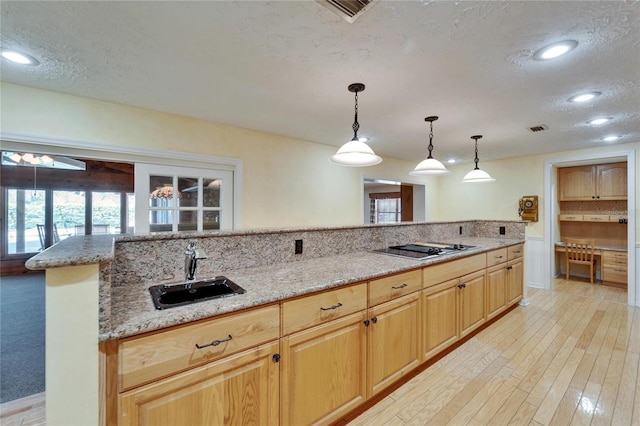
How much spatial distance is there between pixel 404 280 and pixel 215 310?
4.32 ft

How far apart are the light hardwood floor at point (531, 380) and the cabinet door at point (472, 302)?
0.19m

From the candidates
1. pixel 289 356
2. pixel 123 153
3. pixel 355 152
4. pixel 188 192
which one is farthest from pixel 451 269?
pixel 123 153

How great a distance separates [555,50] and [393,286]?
1801 mm

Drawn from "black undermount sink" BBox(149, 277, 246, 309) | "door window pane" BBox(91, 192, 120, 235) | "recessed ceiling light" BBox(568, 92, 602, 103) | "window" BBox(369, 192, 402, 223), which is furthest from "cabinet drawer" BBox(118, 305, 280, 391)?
"window" BBox(369, 192, 402, 223)

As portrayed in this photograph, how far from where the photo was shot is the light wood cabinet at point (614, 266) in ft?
14.7

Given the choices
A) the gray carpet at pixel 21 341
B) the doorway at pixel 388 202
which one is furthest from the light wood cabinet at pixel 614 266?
the gray carpet at pixel 21 341

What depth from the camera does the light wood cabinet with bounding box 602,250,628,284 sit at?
4484mm

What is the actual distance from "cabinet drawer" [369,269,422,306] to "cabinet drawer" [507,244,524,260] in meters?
1.96

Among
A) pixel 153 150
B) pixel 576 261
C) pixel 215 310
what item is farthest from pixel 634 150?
pixel 153 150

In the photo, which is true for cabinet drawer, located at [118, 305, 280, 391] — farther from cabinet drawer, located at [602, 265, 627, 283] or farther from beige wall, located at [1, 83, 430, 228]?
cabinet drawer, located at [602, 265, 627, 283]

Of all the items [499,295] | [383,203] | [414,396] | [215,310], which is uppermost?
[383,203]

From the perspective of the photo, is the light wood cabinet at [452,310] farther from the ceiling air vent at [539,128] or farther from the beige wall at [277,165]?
the beige wall at [277,165]

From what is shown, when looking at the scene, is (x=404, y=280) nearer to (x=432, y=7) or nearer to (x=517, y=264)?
(x=432, y=7)

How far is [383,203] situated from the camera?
9.02m
